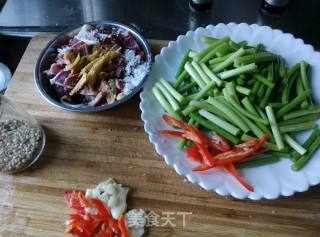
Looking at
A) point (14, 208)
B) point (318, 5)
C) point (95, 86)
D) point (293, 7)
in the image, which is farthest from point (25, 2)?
point (318, 5)

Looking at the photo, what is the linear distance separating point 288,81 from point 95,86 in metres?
0.77

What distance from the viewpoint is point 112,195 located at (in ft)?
4.12

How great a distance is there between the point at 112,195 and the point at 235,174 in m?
0.43

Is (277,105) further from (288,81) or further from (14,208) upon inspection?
(14,208)

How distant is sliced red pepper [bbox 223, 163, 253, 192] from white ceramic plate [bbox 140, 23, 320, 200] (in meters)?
0.01

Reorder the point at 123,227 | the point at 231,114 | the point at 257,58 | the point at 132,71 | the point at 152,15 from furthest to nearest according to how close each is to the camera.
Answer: the point at 152,15 → the point at 132,71 → the point at 257,58 → the point at 231,114 → the point at 123,227

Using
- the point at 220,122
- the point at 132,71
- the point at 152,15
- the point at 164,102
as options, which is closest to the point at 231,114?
the point at 220,122

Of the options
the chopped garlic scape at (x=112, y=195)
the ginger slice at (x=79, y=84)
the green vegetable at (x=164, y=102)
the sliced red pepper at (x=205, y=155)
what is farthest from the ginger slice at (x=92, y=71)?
the sliced red pepper at (x=205, y=155)

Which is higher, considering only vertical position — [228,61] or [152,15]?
[228,61]

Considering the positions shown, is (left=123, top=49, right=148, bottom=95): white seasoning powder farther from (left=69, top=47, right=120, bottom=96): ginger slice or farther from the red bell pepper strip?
the red bell pepper strip

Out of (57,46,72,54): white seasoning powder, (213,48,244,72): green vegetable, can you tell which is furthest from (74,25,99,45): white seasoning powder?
(213,48,244,72): green vegetable

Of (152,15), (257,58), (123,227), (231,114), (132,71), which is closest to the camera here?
(123,227)

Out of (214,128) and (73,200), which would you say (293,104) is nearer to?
(214,128)

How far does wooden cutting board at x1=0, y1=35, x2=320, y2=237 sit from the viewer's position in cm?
121
